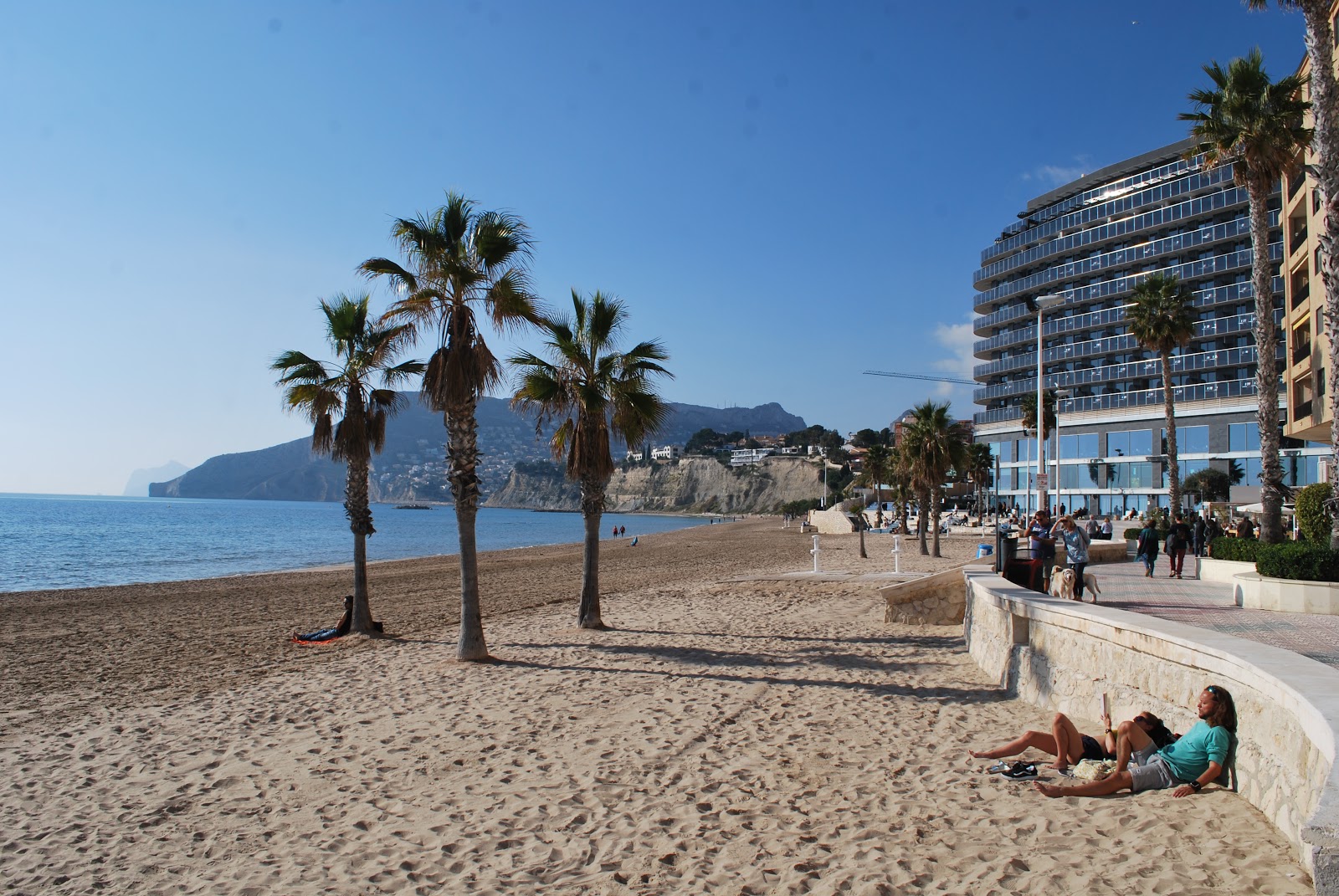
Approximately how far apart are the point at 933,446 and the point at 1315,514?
17.4m

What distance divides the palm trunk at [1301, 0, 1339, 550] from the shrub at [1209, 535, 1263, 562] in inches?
61.8

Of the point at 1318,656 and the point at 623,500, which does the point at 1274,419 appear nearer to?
the point at 1318,656

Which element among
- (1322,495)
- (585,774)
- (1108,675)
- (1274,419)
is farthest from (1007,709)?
(1274,419)

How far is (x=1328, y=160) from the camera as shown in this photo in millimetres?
14203

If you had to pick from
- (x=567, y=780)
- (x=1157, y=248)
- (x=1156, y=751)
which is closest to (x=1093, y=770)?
(x=1156, y=751)

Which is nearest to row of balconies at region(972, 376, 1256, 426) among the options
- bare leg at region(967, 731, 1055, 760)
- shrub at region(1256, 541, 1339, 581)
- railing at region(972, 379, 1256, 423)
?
railing at region(972, 379, 1256, 423)

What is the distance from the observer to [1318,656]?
25.9 ft

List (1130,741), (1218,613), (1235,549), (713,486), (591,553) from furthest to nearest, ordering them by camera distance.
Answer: (713,486)
(1235,549)
(591,553)
(1218,613)
(1130,741)

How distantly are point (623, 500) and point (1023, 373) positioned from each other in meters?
131

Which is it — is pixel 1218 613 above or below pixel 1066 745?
above

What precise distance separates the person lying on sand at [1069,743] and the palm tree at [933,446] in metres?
27.2

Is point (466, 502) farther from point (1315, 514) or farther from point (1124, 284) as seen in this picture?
point (1124, 284)

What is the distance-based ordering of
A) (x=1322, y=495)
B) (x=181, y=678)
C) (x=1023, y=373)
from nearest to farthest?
(x=181, y=678)
(x=1322, y=495)
(x=1023, y=373)

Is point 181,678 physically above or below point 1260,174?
below
